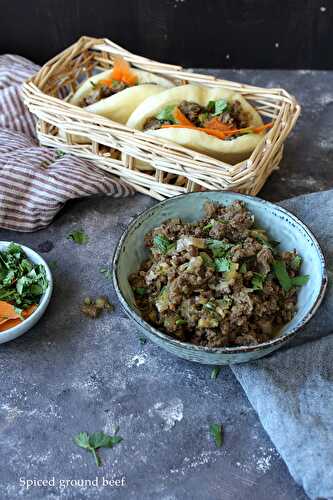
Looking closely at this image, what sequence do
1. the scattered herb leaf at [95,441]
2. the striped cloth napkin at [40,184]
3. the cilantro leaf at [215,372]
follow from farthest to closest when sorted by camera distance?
the striped cloth napkin at [40,184], the cilantro leaf at [215,372], the scattered herb leaf at [95,441]

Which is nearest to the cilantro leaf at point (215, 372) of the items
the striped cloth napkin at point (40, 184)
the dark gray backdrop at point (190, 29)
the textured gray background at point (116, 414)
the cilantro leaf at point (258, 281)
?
the textured gray background at point (116, 414)

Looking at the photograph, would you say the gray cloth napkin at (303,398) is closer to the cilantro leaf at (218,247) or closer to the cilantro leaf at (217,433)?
the cilantro leaf at (217,433)

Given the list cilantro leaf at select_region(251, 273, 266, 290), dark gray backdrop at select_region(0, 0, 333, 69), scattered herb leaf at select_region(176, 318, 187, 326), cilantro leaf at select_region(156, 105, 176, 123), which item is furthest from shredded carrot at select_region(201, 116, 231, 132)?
dark gray backdrop at select_region(0, 0, 333, 69)

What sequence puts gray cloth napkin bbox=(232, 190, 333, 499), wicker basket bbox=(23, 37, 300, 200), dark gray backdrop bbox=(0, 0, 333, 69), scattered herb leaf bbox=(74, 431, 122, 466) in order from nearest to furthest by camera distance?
gray cloth napkin bbox=(232, 190, 333, 499)
scattered herb leaf bbox=(74, 431, 122, 466)
wicker basket bbox=(23, 37, 300, 200)
dark gray backdrop bbox=(0, 0, 333, 69)

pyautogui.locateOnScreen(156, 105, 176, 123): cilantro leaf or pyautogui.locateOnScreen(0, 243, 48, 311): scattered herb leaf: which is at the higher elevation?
pyautogui.locateOnScreen(156, 105, 176, 123): cilantro leaf

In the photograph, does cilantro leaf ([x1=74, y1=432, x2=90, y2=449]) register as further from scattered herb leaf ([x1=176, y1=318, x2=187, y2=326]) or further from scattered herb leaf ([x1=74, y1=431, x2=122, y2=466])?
scattered herb leaf ([x1=176, y1=318, x2=187, y2=326])

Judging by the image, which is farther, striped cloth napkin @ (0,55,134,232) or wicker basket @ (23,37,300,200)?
striped cloth napkin @ (0,55,134,232)

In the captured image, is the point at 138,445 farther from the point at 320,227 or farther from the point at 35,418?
the point at 320,227
